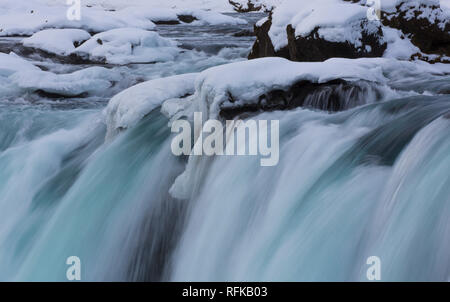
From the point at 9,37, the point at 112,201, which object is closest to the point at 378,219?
the point at 112,201

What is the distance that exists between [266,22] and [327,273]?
5.28m

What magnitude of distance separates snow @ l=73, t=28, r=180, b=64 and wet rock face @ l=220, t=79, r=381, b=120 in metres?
6.55

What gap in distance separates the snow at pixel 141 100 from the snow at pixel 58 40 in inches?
251

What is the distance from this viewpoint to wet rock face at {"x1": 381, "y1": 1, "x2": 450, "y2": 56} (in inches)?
259

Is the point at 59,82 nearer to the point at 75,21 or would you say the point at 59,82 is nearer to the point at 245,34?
the point at 75,21

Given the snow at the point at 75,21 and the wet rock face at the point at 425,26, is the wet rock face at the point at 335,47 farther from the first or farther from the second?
the snow at the point at 75,21

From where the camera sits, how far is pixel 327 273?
309cm

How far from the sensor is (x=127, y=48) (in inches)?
437

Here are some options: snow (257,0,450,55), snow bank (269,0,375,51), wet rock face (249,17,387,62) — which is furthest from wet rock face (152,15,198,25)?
wet rock face (249,17,387,62)

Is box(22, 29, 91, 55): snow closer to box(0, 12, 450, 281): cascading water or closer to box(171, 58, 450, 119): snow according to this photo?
box(0, 12, 450, 281): cascading water

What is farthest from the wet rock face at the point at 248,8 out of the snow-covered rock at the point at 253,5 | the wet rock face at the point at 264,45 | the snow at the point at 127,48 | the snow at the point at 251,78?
the snow at the point at 251,78

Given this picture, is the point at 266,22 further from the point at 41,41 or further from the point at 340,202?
the point at 41,41

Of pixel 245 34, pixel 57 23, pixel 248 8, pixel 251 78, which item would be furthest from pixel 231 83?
pixel 248 8

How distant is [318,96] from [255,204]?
4.11 ft
